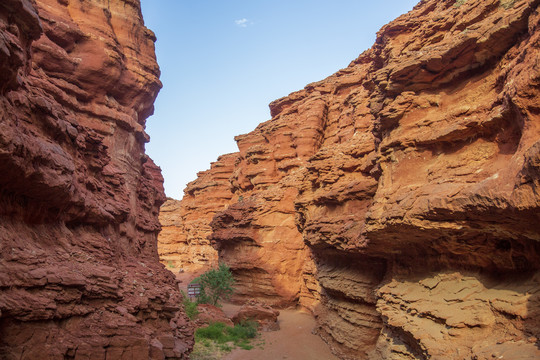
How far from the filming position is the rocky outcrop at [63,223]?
20.0 feet

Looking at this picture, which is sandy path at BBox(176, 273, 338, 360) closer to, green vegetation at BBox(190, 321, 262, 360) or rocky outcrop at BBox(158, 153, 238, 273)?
green vegetation at BBox(190, 321, 262, 360)

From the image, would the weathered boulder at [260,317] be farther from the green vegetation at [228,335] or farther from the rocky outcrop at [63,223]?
the rocky outcrop at [63,223]

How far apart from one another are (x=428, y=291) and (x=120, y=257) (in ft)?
37.8

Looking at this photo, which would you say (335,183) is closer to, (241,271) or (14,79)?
(241,271)

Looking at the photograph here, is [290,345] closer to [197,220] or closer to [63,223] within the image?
[63,223]

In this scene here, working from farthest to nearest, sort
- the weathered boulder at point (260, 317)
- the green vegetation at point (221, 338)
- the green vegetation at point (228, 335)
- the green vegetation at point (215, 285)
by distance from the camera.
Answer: the green vegetation at point (215, 285) → the weathered boulder at point (260, 317) → the green vegetation at point (228, 335) → the green vegetation at point (221, 338)

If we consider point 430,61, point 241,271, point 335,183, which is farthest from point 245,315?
point 430,61

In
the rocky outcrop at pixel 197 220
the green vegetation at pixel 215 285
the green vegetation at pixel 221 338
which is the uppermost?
the rocky outcrop at pixel 197 220

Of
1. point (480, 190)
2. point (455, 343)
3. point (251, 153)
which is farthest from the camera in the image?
point (251, 153)

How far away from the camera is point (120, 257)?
12.6 metres

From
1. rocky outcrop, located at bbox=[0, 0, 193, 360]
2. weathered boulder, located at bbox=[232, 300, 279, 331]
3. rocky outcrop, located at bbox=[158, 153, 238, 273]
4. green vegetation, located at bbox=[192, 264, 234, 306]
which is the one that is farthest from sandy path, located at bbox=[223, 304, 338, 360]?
rocky outcrop, located at bbox=[158, 153, 238, 273]

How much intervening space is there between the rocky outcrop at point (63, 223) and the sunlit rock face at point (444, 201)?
7.80m

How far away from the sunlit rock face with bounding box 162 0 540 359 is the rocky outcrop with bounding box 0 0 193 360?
7.80m

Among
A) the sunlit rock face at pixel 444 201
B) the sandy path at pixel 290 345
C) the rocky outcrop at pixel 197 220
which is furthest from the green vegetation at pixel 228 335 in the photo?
the rocky outcrop at pixel 197 220
